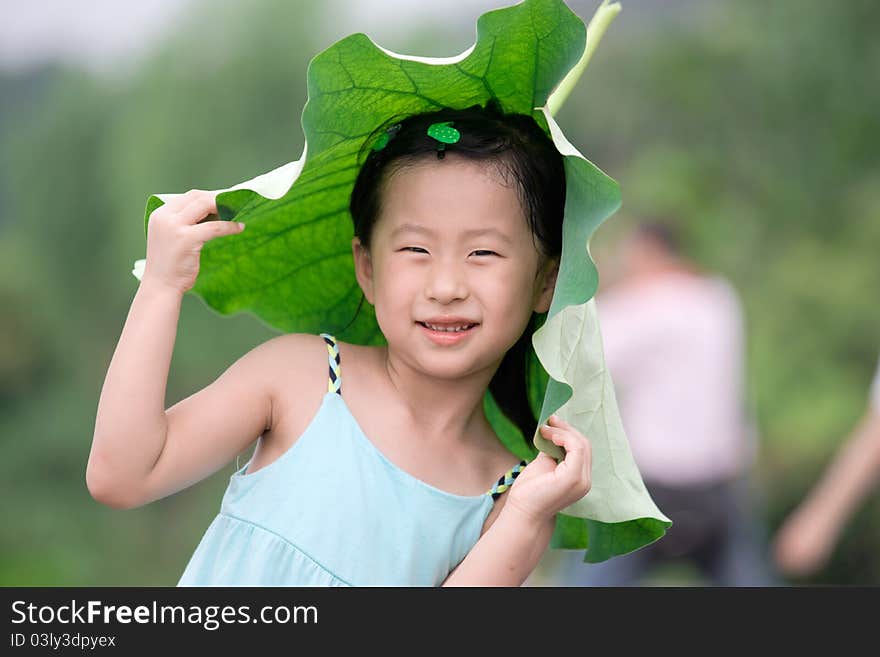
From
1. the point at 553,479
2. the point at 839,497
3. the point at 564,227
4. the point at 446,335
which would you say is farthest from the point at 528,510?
the point at 839,497

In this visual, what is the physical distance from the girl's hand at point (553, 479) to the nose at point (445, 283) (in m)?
0.19

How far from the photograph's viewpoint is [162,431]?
4.62 feet

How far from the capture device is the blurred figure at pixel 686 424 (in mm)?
3518

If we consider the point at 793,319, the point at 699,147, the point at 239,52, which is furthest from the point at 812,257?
the point at 239,52

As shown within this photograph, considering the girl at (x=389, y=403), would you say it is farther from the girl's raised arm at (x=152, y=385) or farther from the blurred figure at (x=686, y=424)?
the blurred figure at (x=686, y=424)

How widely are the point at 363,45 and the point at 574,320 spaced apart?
1.39 ft

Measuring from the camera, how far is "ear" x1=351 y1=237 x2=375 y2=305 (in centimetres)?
160

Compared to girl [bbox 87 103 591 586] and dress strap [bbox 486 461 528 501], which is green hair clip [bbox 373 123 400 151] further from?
dress strap [bbox 486 461 528 501]

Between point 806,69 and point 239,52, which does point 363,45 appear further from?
point 806,69

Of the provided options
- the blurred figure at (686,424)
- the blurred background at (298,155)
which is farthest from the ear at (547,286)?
the blurred background at (298,155)

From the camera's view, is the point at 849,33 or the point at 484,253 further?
the point at 849,33

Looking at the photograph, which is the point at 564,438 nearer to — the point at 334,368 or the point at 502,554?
the point at 502,554

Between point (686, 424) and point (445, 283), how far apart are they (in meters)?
2.28

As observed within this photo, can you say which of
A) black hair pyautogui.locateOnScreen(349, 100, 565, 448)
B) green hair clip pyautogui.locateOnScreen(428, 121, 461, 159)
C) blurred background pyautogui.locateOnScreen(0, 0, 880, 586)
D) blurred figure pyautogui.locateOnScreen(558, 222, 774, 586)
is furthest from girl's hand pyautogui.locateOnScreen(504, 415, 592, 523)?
blurred background pyautogui.locateOnScreen(0, 0, 880, 586)
